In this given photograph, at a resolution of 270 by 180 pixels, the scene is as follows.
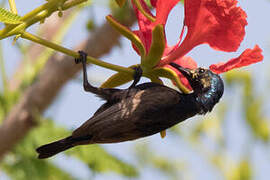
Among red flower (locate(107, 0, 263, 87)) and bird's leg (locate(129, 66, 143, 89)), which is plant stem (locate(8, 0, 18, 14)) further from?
bird's leg (locate(129, 66, 143, 89))

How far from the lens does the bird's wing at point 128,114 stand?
6.59ft

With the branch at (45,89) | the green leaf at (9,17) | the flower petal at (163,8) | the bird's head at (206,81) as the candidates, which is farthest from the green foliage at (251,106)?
the green leaf at (9,17)

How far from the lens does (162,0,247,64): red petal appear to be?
1.86 meters

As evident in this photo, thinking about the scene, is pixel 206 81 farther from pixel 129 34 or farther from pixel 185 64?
pixel 129 34

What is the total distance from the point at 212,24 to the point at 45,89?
1.98m

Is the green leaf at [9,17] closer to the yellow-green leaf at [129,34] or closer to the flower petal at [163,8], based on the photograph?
the yellow-green leaf at [129,34]

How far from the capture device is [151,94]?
2.11 meters

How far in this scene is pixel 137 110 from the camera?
207 centimetres

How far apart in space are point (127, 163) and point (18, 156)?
77 cm

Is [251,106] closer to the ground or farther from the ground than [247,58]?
closer to the ground

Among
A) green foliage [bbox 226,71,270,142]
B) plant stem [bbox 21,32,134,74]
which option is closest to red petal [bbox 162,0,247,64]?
plant stem [bbox 21,32,134,74]

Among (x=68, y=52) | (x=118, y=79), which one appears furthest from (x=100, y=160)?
(x=68, y=52)

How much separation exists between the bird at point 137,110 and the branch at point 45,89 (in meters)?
1.52

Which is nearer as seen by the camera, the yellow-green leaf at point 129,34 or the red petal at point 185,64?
the yellow-green leaf at point 129,34
